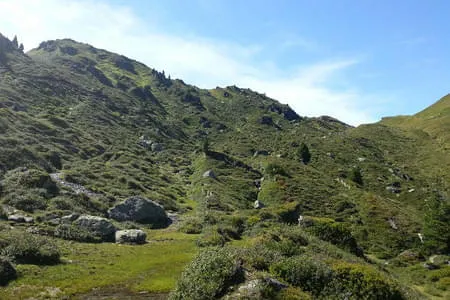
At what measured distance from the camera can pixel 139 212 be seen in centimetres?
5153

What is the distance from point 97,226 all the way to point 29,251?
1164 centimetres

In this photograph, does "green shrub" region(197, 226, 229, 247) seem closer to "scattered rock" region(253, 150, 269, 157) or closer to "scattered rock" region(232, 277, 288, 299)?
"scattered rock" region(232, 277, 288, 299)

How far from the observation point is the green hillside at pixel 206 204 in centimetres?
2305

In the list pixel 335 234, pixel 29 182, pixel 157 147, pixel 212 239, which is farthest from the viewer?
pixel 157 147

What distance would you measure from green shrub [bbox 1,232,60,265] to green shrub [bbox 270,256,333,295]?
17440 mm

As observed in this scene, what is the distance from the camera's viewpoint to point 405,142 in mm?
156125

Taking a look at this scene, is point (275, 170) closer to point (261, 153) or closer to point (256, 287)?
point (261, 153)

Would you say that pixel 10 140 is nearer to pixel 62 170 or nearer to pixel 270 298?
pixel 62 170

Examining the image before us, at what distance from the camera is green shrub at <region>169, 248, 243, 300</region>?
19516mm

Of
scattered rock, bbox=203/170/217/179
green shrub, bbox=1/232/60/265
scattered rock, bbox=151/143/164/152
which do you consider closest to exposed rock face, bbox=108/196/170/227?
green shrub, bbox=1/232/60/265

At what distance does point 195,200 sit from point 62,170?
85.9 feet

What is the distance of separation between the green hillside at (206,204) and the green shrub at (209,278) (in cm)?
8

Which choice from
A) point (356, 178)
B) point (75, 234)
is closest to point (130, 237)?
point (75, 234)

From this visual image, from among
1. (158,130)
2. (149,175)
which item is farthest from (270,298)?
(158,130)
